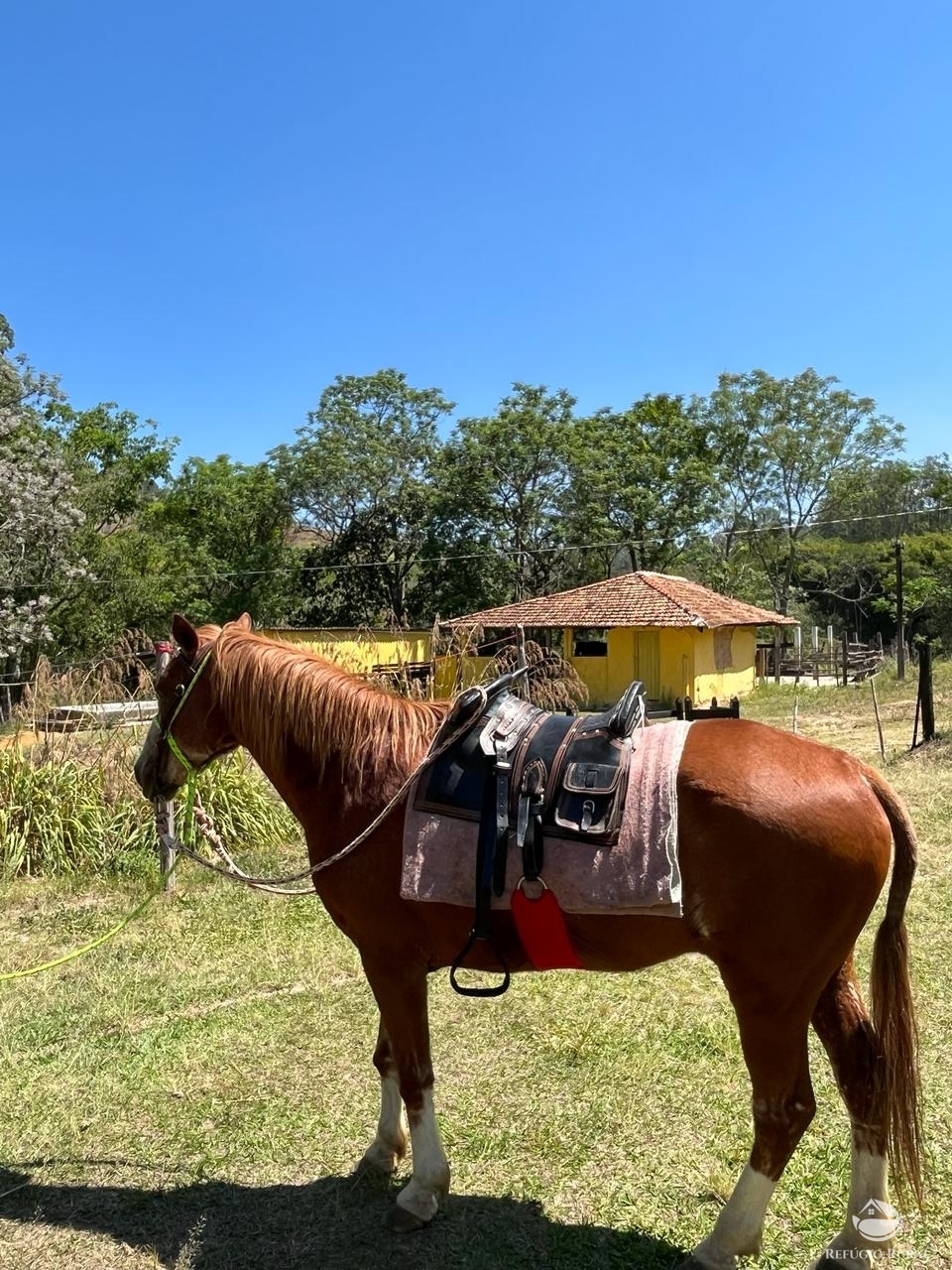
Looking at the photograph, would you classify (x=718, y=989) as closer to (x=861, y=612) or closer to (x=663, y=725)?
(x=663, y=725)

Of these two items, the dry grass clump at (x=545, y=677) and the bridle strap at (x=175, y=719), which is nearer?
the bridle strap at (x=175, y=719)

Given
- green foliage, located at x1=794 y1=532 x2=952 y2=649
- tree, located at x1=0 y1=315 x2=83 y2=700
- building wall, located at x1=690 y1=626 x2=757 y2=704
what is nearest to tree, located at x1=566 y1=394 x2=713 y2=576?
building wall, located at x1=690 y1=626 x2=757 y2=704

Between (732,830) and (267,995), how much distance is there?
9.86ft

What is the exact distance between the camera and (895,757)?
10039 mm

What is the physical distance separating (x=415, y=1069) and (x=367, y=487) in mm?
27162

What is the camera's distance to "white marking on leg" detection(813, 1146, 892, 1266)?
228cm

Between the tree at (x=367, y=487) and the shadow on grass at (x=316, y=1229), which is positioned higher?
the tree at (x=367, y=487)

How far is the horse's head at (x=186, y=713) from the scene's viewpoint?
2.91m

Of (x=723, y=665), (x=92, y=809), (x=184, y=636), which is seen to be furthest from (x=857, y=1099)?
(x=723, y=665)

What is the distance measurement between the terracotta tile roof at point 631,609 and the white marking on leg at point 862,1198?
16.9 m

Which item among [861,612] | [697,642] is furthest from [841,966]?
[861,612]

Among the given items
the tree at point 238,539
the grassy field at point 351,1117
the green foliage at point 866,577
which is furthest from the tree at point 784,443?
the grassy field at point 351,1117

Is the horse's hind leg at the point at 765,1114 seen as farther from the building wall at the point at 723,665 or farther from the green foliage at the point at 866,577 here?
the green foliage at the point at 866,577

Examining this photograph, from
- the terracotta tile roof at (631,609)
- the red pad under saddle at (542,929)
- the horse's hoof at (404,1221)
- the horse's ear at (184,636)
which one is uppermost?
the terracotta tile roof at (631,609)
